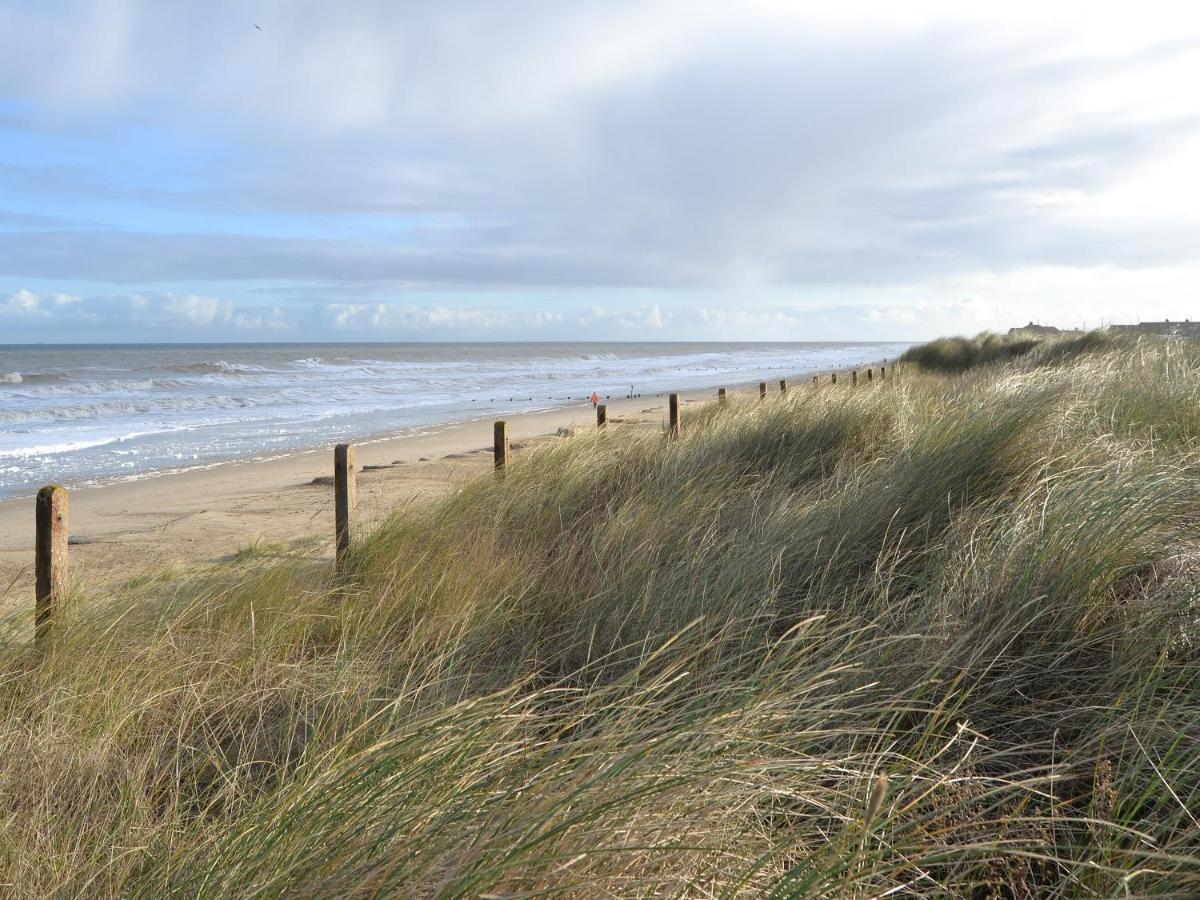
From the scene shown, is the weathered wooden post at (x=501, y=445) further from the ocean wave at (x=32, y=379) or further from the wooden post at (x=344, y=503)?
the ocean wave at (x=32, y=379)

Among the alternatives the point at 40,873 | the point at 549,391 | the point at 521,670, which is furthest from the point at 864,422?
the point at 549,391

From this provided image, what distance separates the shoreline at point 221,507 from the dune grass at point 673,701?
1.08 m

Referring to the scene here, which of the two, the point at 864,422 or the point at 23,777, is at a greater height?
the point at 864,422

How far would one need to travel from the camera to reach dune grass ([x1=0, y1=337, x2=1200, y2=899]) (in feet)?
6.23

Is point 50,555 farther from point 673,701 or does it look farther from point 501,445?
point 501,445

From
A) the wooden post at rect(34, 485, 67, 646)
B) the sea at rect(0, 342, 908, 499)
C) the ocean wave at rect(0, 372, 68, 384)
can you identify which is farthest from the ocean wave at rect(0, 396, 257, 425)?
the wooden post at rect(34, 485, 67, 646)

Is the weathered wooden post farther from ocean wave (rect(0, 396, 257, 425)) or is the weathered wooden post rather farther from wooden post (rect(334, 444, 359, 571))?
ocean wave (rect(0, 396, 257, 425))

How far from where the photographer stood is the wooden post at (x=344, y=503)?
4.89 meters

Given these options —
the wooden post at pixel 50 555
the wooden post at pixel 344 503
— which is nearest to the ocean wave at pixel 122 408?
the wooden post at pixel 344 503

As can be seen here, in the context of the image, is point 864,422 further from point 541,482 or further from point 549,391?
point 549,391

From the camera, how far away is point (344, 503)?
5.16 m

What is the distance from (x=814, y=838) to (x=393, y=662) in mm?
1644

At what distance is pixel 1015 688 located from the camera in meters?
2.76

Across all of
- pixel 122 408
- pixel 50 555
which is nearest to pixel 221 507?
pixel 50 555
